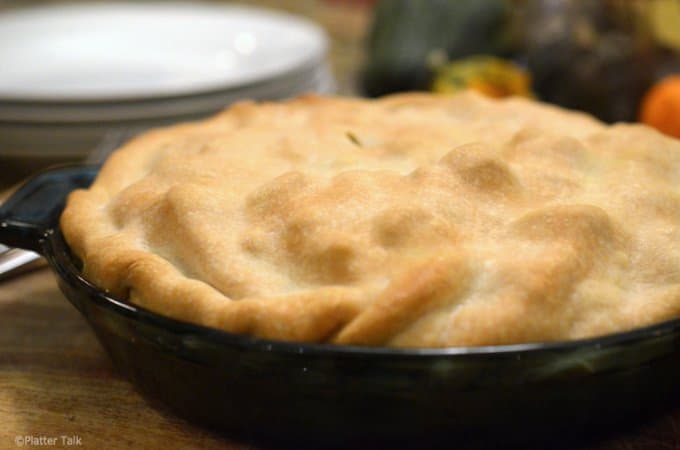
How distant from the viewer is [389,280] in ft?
2.53

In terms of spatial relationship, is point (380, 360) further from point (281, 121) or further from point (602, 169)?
point (281, 121)

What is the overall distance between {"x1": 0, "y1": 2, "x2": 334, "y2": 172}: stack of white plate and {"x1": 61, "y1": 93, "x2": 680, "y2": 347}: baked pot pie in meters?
0.56

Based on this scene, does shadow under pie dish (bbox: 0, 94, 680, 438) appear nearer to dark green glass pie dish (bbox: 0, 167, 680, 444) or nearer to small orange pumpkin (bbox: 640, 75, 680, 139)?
dark green glass pie dish (bbox: 0, 167, 680, 444)

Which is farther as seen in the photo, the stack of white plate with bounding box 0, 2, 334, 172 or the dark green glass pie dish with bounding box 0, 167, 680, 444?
the stack of white plate with bounding box 0, 2, 334, 172

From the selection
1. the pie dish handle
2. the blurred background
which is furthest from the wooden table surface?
the blurred background

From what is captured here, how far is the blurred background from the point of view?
167 centimetres

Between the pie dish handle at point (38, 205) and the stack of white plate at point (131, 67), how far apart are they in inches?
19.7

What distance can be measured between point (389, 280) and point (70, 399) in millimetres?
397

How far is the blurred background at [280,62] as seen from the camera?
1.67 m

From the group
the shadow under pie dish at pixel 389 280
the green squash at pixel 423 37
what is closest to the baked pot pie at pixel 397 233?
the shadow under pie dish at pixel 389 280

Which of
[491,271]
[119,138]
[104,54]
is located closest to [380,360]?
[491,271]

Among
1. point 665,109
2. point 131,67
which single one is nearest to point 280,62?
point 131,67

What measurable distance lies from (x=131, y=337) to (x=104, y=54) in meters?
1.69

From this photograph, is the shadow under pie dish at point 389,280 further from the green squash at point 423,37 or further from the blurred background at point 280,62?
the green squash at point 423,37
